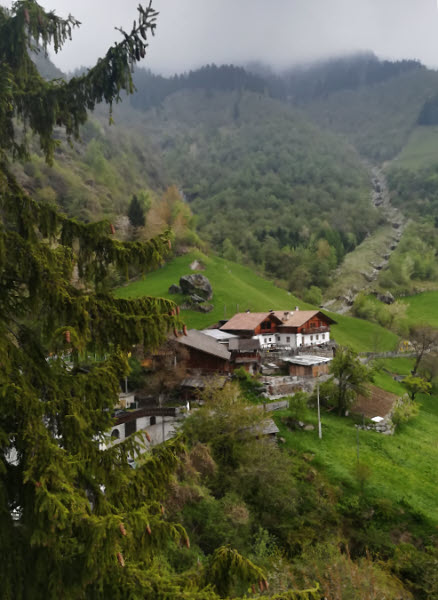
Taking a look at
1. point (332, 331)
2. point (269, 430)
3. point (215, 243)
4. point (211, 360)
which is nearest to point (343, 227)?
point (215, 243)

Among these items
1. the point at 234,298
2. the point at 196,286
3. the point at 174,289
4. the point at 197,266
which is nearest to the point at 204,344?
the point at 196,286

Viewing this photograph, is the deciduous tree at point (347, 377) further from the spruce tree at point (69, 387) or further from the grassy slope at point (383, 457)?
the spruce tree at point (69, 387)

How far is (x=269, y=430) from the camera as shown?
3184 centimetres

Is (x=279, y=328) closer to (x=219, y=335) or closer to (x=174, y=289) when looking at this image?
(x=219, y=335)

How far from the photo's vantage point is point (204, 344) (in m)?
46.8

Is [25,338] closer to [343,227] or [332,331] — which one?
[332,331]

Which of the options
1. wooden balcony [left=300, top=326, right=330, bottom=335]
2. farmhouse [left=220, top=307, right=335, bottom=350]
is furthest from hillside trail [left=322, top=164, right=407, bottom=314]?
farmhouse [left=220, top=307, right=335, bottom=350]

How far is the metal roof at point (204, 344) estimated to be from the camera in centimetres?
4458

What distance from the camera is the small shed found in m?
48.4

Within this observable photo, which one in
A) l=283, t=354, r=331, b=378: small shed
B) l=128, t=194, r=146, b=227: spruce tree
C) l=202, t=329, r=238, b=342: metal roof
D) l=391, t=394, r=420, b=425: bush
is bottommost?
l=391, t=394, r=420, b=425: bush

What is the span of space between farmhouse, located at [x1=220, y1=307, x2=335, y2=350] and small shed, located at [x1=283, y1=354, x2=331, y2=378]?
7937 mm

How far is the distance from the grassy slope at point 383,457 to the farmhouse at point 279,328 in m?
19.7

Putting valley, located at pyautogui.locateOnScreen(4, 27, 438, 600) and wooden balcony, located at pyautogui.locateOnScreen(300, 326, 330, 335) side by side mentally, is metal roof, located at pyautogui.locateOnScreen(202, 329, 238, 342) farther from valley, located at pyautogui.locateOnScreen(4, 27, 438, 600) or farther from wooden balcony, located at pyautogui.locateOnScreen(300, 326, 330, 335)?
wooden balcony, located at pyautogui.locateOnScreen(300, 326, 330, 335)

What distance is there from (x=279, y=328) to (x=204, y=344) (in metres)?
16.9
